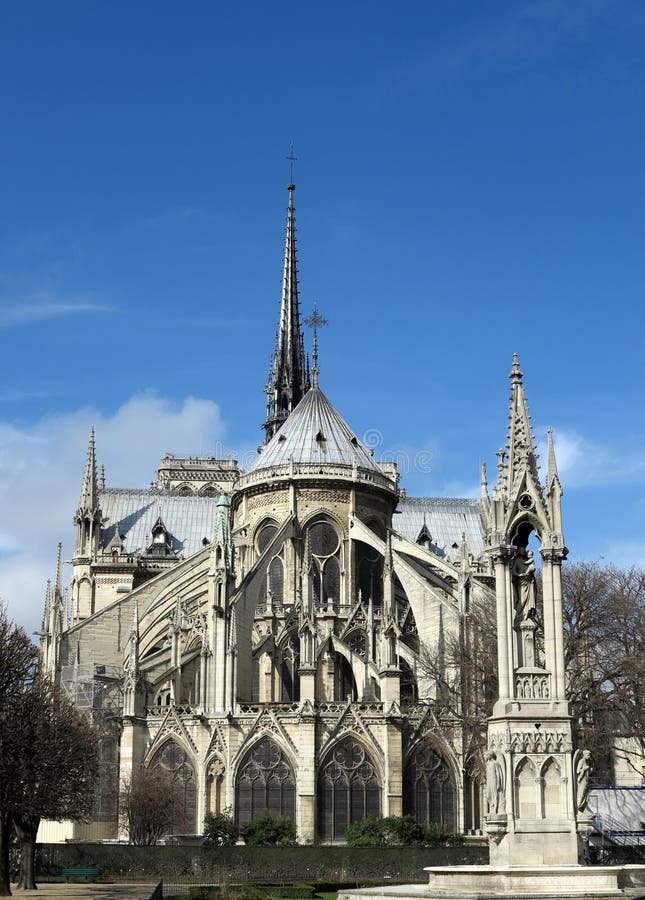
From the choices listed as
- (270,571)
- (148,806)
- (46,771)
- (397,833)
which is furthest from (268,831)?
(270,571)

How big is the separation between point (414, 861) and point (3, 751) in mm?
14423

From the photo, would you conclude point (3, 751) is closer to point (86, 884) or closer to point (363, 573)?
point (86, 884)

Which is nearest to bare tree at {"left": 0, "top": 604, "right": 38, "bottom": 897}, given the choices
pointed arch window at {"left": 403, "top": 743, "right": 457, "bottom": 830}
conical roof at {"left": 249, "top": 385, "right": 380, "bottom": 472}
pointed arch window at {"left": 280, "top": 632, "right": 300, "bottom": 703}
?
pointed arch window at {"left": 403, "top": 743, "right": 457, "bottom": 830}

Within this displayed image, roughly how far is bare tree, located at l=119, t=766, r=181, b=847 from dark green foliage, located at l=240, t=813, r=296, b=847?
11.9 feet

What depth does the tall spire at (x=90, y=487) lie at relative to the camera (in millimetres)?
100688

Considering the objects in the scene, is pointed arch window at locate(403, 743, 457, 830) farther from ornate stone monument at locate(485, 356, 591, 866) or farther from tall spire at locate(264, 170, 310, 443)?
tall spire at locate(264, 170, 310, 443)

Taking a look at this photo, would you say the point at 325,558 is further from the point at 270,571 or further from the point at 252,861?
the point at 252,861

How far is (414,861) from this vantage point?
43.9 m

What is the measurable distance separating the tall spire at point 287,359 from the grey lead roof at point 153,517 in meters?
20.0

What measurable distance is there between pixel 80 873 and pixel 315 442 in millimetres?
39629

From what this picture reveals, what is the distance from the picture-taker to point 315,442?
80500 mm

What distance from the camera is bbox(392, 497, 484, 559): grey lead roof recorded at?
103938 millimetres

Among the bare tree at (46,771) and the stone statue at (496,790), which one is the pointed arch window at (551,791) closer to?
the stone statue at (496,790)

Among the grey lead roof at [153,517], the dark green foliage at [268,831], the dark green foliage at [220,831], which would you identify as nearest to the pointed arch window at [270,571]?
the dark green foliage at [268,831]
